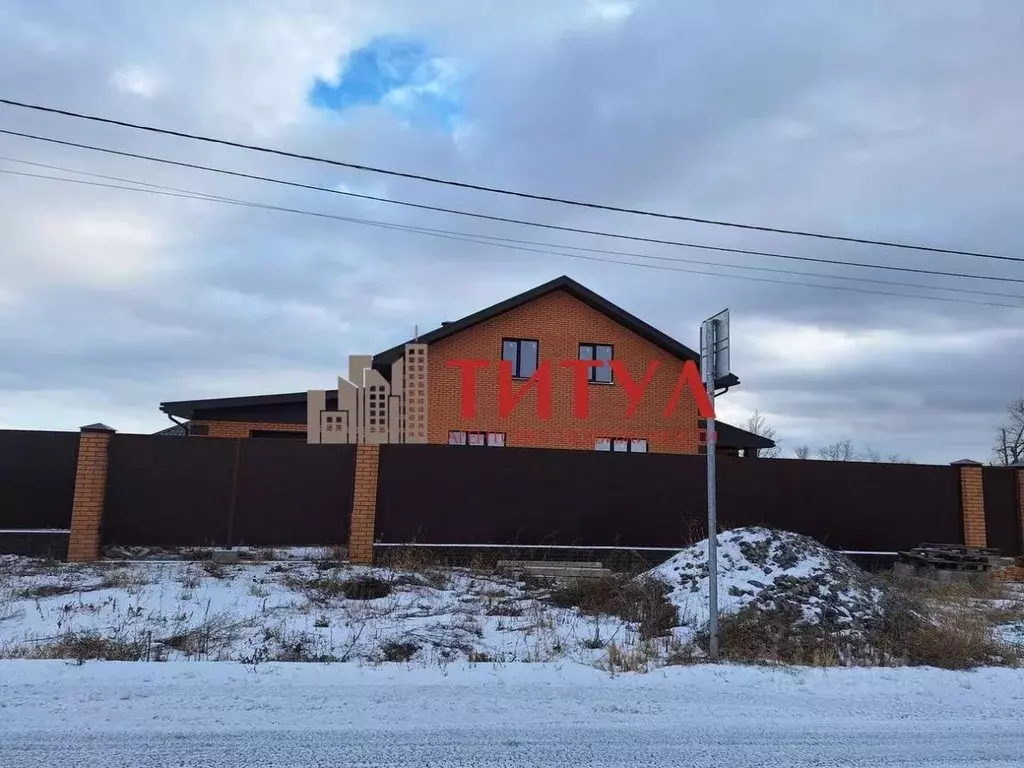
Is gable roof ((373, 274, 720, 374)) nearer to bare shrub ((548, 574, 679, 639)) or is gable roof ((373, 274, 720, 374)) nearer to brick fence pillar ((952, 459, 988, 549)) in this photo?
brick fence pillar ((952, 459, 988, 549))

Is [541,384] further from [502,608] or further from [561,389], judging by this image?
[502,608]

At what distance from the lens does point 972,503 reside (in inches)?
541

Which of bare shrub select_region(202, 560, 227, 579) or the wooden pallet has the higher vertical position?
the wooden pallet

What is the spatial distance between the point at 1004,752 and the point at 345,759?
4.18 meters

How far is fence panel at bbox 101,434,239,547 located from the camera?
1199 cm

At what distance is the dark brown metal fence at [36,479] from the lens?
11820 millimetres

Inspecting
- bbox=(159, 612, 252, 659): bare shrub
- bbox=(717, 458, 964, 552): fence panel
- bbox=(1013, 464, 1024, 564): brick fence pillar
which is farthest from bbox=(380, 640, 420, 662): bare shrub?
bbox=(1013, 464, 1024, 564): brick fence pillar

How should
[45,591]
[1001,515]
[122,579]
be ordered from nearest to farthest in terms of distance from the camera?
[45,591]
[122,579]
[1001,515]

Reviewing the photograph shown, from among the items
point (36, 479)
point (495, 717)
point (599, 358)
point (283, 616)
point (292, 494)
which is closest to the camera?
point (495, 717)

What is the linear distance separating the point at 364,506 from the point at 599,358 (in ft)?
34.7

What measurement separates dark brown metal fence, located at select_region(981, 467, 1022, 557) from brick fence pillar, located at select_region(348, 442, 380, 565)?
11.5m

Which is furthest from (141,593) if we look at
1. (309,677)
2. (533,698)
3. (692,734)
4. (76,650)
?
(692,734)

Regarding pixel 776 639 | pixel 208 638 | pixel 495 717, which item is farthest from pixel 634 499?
pixel 495 717

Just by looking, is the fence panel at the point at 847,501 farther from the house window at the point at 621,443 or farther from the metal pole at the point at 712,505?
the house window at the point at 621,443
